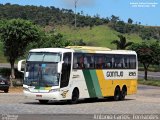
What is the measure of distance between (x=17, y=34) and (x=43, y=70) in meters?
25.2

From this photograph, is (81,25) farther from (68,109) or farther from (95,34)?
(68,109)

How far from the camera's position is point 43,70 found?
28547 mm

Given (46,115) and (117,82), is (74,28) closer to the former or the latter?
(117,82)

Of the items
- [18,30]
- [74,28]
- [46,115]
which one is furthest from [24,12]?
[46,115]

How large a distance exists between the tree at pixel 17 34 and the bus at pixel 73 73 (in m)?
20.1

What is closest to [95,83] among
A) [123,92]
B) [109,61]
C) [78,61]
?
[109,61]

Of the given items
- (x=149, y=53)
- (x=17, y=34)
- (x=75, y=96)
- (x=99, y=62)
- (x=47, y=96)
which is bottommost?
(x=75, y=96)

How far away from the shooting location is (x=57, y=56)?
93.9 feet

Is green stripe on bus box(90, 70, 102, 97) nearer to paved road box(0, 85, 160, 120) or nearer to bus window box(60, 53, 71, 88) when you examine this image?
paved road box(0, 85, 160, 120)

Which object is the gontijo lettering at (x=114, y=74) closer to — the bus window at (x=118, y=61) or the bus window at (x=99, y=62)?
the bus window at (x=118, y=61)

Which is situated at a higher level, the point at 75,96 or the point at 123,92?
the point at 75,96

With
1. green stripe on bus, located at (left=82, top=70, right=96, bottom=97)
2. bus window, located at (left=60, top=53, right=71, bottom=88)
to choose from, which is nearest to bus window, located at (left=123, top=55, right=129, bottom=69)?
green stripe on bus, located at (left=82, top=70, right=96, bottom=97)

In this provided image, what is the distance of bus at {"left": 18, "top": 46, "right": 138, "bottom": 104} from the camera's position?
28.3 meters

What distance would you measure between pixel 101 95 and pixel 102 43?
10228cm
